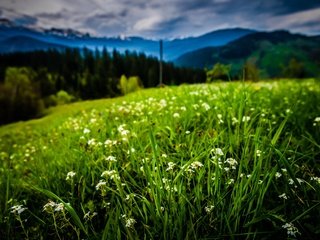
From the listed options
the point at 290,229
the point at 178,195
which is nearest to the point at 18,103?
the point at 178,195

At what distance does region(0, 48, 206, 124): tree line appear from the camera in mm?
100438

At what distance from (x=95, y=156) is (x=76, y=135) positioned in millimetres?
1610

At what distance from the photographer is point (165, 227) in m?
1.89

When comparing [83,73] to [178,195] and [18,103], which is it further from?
[178,195]

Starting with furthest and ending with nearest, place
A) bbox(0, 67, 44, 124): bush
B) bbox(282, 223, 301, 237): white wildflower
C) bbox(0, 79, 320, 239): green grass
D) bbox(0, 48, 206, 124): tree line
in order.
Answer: bbox(0, 48, 206, 124): tree line, bbox(0, 67, 44, 124): bush, bbox(0, 79, 320, 239): green grass, bbox(282, 223, 301, 237): white wildflower

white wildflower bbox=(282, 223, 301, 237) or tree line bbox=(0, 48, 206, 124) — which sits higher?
white wildflower bbox=(282, 223, 301, 237)

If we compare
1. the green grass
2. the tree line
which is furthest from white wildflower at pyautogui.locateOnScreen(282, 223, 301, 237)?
Answer: the tree line

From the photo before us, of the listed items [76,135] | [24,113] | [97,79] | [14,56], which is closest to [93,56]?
[97,79]

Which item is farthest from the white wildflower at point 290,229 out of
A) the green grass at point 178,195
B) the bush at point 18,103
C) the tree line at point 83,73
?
the tree line at point 83,73

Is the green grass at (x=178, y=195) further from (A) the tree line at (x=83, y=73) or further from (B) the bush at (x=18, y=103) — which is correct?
(A) the tree line at (x=83, y=73)

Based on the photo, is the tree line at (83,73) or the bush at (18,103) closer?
the bush at (18,103)

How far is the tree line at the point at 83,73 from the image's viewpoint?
100 meters

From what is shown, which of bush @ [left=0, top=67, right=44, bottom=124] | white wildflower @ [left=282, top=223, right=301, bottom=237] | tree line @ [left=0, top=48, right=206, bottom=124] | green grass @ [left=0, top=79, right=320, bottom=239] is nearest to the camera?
white wildflower @ [left=282, top=223, right=301, bottom=237]

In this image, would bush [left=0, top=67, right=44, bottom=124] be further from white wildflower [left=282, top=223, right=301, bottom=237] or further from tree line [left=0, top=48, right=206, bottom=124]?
white wildflower [left=282, top=223, right=301, bottom=237]
